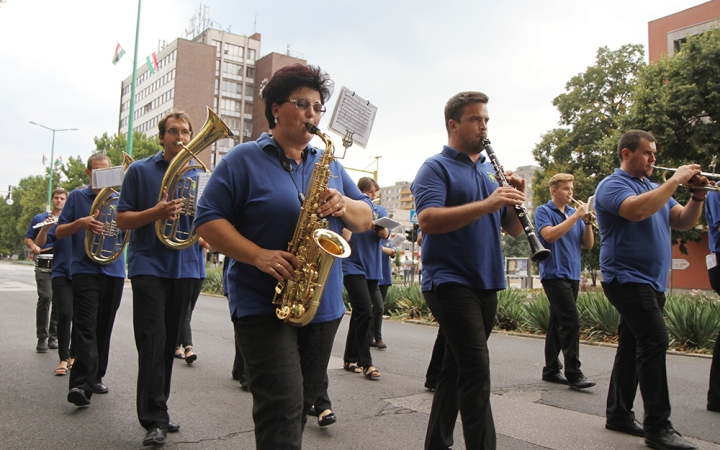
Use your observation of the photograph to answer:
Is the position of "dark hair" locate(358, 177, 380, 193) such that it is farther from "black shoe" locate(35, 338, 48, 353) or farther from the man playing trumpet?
"black shoe" locate(35, 338, 48, 353)

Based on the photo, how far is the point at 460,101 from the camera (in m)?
3.83

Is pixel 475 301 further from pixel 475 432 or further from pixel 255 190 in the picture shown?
pixel 255 190

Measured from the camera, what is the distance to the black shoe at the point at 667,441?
408 cm

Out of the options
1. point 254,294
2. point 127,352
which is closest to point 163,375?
point 254,294

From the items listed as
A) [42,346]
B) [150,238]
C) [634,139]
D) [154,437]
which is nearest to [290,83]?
[150,238]

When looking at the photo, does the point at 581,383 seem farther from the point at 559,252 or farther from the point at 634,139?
the point at 634,139

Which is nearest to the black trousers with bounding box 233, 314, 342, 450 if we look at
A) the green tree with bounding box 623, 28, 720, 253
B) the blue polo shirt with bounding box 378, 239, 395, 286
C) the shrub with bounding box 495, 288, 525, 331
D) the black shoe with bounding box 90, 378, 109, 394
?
the black shoe with bounding box 90, 378, 109, 394

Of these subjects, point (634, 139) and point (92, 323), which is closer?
point (634, 139)

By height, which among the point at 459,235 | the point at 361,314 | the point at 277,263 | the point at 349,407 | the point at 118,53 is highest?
the point at 118,53

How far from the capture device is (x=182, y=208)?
4.48 m

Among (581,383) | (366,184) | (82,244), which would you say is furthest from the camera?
(366,184)

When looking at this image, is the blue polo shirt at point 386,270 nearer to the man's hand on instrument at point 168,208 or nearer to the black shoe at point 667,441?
the man's hand on instrument at point 168,208

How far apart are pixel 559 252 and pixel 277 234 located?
4409mm

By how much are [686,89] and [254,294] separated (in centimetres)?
2660
